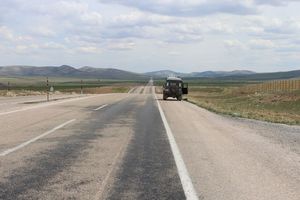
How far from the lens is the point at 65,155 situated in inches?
401

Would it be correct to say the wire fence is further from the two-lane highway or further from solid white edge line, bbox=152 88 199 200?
solid white edge line, bbox=152 88 199 200

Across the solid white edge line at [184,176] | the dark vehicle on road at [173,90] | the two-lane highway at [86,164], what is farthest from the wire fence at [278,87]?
the solid white edge line at [184,176]

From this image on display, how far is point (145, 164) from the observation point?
9.26 m

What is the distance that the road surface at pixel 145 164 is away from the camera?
23.2ft

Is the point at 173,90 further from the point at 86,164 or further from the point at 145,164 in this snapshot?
the point at 86,164

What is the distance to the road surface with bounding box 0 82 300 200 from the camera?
23.2 ft

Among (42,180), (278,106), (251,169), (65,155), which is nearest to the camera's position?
(42,180)

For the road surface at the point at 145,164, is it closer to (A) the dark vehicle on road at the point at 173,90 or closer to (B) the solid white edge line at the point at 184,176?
(B) the solid white edge line at the point at 184,176

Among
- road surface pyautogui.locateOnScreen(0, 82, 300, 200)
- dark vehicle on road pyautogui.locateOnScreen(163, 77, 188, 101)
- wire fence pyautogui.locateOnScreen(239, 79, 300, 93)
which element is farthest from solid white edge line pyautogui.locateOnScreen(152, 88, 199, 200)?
wire fence pyautogui.locateOnScreen(239, 79, 300, 93)

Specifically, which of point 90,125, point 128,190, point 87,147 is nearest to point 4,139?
point 87,147

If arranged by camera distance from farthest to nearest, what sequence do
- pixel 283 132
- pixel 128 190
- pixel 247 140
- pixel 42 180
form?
pixel 283 132, pixel 247 140, pixel 42 180, pixel 128 190

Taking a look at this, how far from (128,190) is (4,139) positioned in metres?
6.59

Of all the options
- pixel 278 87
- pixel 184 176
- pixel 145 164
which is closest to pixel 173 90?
pixel 278 87

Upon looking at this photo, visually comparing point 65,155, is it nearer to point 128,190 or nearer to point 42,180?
point 42,180
